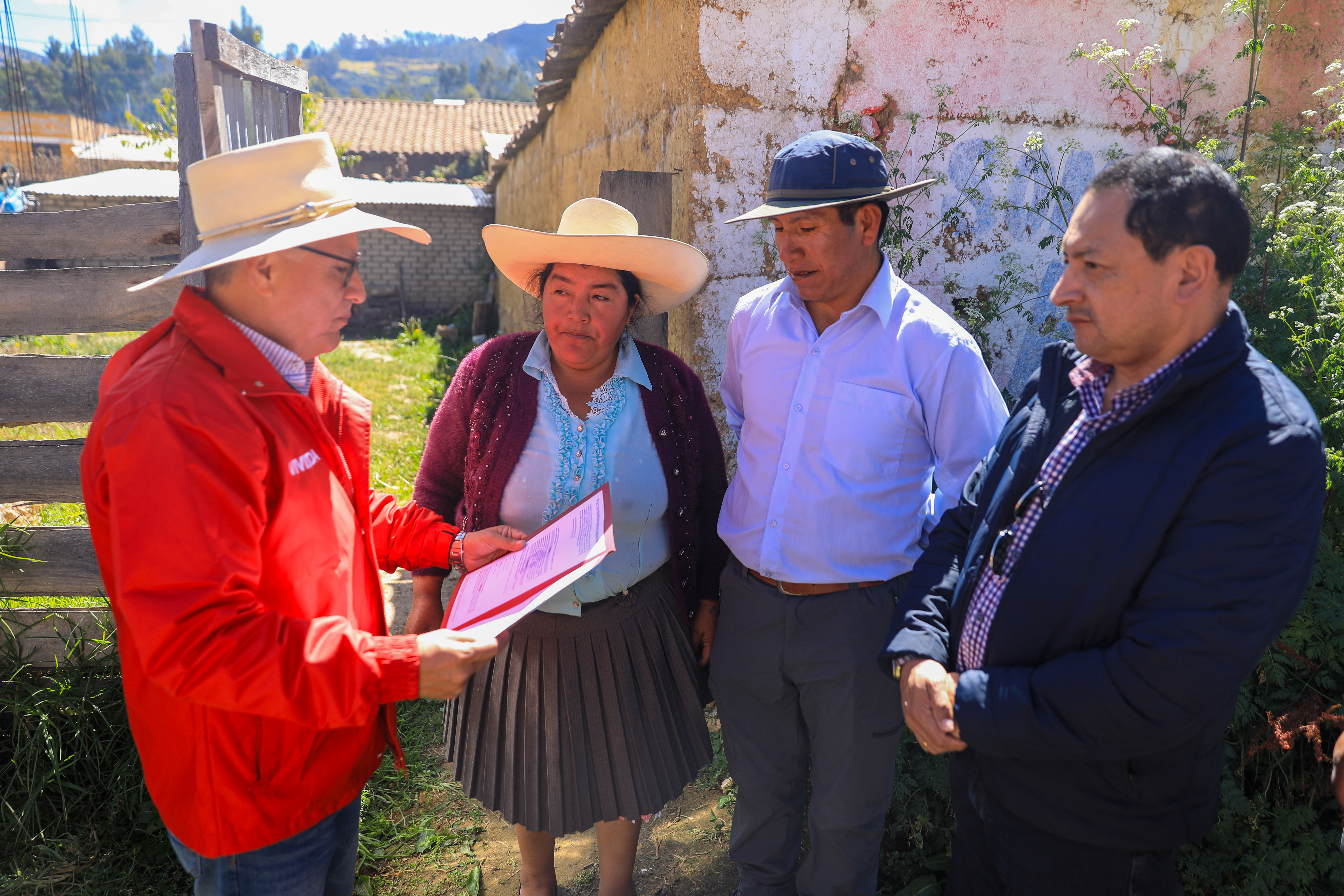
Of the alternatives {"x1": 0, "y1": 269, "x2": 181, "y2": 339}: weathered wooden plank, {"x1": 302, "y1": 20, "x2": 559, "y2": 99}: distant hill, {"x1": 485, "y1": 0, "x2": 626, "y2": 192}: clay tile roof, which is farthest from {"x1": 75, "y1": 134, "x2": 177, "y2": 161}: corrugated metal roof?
{"x1": 302, "y1": 20, "x2": 559, "y2": 99}: distant hill

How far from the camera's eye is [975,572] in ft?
5.54

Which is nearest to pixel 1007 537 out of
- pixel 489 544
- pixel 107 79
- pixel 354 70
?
pixel 489 544

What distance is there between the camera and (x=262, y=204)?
157 centimetres

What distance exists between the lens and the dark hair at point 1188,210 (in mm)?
1335

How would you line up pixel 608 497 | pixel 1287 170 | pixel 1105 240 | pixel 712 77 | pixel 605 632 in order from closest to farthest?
pixel 1105 240
pixel 608 497
pixel 605 632
pixel 712 77
pixel 1287 170

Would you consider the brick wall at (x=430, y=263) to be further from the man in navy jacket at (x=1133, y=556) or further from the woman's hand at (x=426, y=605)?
the man in navy jacket at (x=1133, y=556)

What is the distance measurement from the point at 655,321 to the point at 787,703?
55.1 inches

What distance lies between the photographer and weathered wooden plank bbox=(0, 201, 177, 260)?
2.86 metres

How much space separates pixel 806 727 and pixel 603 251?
153 cm

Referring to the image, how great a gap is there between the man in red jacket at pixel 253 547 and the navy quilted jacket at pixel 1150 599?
1060 mm

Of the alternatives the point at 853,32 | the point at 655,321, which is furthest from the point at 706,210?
the point at 853,32

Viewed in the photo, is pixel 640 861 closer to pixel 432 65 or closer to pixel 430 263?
pixel 430 263

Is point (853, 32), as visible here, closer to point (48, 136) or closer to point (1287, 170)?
point (1287, 170)

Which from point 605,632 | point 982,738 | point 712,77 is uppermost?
point 712,77
